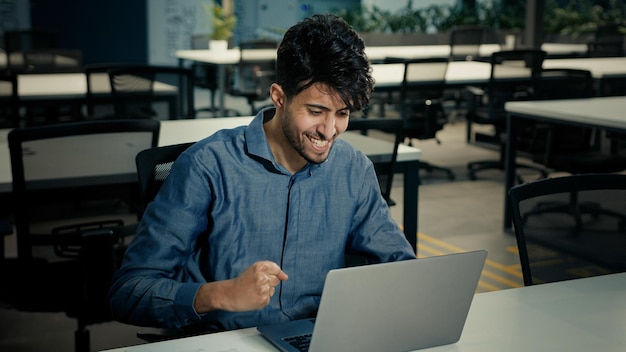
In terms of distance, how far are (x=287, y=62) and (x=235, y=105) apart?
8505mm

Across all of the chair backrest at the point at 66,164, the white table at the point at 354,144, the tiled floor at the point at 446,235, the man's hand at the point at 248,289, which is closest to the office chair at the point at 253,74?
the tiled floor at the point at 446,235

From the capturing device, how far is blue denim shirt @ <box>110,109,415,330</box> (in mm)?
1618

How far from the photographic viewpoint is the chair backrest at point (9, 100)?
14.9 feet

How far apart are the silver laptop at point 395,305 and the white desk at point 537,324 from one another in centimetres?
8

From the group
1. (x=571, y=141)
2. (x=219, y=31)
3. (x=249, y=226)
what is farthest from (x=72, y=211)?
(x=219, y=31)

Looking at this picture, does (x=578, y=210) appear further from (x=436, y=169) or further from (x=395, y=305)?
(x=436, y=169)

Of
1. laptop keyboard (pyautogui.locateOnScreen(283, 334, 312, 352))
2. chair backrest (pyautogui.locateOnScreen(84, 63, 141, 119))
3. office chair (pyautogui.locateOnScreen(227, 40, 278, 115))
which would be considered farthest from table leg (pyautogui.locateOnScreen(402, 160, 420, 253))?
office chair (pyautogui.locateOnScreen(227, 40, 278, 115))

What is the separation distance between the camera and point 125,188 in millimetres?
2922

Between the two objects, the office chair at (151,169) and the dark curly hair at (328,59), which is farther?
the office chair at (151,169)

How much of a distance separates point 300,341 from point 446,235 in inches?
132

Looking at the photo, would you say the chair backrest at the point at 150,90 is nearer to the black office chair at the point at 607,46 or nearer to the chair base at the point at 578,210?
the chair base at the point at 578,210

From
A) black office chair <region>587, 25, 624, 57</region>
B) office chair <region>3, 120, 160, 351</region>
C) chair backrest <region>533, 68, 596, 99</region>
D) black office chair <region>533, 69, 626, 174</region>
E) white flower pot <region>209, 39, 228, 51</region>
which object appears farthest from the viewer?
black office chair <region>587, 25, 624, 57</region>

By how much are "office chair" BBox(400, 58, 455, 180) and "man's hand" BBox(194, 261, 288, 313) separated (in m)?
4.30

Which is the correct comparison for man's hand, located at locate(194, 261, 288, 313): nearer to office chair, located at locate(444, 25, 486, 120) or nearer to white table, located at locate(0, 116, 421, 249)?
white table, located at locate(0, 116, 421, 249)
